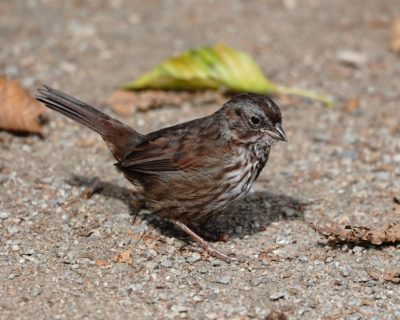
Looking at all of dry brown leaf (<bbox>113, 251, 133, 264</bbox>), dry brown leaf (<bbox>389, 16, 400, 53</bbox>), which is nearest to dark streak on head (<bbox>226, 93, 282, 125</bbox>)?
dry brown leaf (<bbox>113, 251, 133, 264</bbox>)

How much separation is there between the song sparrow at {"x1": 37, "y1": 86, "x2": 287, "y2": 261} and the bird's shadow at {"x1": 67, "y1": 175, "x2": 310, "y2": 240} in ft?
0.77

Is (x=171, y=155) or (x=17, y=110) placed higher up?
(x=171, y=155)

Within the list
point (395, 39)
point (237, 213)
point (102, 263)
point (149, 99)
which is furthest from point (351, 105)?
point (102, 263)

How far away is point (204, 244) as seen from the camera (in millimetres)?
5723

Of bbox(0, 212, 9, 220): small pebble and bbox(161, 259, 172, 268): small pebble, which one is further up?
bbox(0, 212, 9, 220): small pebble

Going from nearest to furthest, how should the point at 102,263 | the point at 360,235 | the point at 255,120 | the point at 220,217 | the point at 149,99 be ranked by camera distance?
the point at 102,263
the point at 360,235
the point at 255,120
the point at 220,217
the point at 149,99

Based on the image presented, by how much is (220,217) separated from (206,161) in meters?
0.81

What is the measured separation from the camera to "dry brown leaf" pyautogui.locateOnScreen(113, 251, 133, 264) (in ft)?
17.9

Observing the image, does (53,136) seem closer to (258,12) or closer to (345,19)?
(258,12)

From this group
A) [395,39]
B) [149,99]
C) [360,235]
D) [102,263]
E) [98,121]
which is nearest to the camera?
[102,263]

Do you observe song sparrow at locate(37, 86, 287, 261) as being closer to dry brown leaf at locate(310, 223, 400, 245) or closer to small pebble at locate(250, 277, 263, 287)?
small pebble at locate(250, 277, 263, 287)

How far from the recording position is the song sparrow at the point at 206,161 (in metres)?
5.67

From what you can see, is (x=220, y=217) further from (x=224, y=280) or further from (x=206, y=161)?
(x=224, y=280)

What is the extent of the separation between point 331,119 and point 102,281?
12.1 feet
